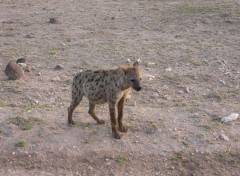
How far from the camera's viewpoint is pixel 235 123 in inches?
302

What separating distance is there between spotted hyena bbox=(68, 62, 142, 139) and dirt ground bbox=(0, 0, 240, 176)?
0.29 metres

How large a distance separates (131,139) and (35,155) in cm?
146

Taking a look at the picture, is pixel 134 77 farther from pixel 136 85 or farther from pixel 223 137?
pixel 223 137

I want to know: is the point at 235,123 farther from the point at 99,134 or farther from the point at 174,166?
the point at 99,134

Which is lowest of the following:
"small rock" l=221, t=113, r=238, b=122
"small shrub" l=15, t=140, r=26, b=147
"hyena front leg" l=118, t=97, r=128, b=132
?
"small shrub" l=15, t=140, r=26, b=147

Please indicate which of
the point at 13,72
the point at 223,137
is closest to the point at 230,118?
the point at 223,137

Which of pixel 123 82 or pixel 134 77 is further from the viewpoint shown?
pixel 123 82

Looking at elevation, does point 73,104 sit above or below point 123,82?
below

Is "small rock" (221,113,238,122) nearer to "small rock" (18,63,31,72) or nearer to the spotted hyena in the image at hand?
the spotted hyena

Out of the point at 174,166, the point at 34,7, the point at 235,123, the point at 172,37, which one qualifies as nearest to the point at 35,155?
the point at 174,166

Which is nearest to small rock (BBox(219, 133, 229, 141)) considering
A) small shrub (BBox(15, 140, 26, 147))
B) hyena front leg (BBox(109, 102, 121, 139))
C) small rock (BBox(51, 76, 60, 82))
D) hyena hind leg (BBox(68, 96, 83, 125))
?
hyena front leg (BBox(109, 102, 121, 139))

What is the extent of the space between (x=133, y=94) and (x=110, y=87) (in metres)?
2.31

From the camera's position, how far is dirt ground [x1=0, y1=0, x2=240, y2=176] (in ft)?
22.2

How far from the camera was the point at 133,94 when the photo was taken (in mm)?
9273
